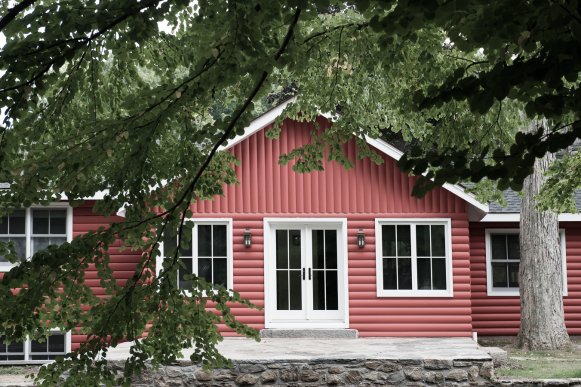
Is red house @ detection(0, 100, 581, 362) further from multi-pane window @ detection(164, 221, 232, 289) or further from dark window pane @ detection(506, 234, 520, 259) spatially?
dark window pane @ detection(506, 234, 520, 259)

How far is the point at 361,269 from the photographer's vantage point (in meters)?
14.5

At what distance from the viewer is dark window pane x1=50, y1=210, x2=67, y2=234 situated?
49.4ft

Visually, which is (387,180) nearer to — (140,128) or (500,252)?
(500,252)

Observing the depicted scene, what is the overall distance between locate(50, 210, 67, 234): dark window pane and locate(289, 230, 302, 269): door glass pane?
13.2 feet

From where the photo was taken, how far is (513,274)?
16.9m

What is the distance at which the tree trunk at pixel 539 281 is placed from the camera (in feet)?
51.0

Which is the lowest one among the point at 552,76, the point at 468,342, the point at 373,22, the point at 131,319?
the point at 468,342

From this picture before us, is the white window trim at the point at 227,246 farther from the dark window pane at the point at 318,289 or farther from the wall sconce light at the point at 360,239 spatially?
the wall sconce light at the point at 360,239

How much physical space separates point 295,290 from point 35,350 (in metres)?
4.69

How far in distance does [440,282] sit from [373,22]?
12.2 m

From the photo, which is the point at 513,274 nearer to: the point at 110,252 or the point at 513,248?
the point at 513,248

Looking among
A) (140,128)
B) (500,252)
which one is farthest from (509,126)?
(500,252)

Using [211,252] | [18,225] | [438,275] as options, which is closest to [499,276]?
[438,275]

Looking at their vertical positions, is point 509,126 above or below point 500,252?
above
